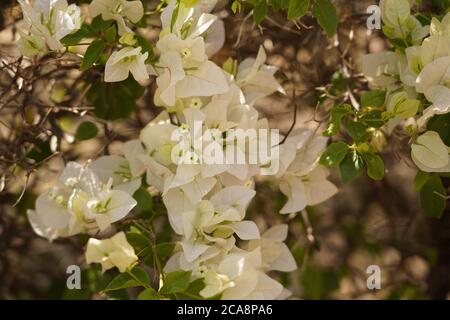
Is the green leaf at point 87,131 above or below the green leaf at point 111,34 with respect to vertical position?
below

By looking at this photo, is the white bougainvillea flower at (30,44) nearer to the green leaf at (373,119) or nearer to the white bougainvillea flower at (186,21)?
the white bougainvillea flower at (186,21)

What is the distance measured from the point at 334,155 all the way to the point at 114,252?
35 cm

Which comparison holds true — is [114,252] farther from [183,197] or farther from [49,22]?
[49,22]

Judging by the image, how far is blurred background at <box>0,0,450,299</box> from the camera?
142 cm

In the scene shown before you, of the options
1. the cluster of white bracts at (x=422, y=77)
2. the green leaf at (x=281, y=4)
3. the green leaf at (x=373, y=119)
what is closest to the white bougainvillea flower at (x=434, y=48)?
the cluster of white bracts at (x=422, y=77)

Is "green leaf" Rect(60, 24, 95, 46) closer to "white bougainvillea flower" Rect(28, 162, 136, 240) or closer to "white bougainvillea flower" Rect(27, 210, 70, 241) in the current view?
"white bougainvillea flower" Rect(28, 162, 136, 240)

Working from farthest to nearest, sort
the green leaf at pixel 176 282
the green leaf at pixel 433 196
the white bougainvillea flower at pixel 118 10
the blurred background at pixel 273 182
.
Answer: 1. the blurred background at pixel 273 182
2. the green leaf at pixel 433 196
3. the white bougainvillea flower at pixel 118 10
4. the green leaf at pixel 176 282

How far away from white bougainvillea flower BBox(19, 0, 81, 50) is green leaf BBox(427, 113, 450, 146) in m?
0.54

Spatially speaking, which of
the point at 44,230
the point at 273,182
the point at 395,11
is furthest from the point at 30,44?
the point at 273,182

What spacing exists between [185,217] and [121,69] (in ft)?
0.77

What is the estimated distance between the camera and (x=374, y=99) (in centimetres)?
123

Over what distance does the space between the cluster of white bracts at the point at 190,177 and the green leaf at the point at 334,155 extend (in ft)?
0.27

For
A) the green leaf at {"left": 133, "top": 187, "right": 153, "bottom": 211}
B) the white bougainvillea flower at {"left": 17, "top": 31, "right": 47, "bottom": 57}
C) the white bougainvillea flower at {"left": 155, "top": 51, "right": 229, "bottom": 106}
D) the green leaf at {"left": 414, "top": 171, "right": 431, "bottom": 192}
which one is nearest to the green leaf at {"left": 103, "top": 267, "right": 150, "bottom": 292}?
the green leaf at {"left": 133, "top": 187, "right": 153, "bottom": 211}

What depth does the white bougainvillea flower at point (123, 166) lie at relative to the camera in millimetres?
1323
